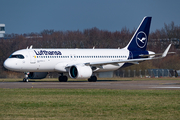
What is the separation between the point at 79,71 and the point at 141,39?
13.4 m

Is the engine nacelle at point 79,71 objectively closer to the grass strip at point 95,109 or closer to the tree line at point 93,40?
the grass strip at point 95,109

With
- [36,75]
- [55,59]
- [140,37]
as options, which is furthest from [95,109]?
[140,37]

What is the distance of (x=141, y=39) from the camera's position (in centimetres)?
4956

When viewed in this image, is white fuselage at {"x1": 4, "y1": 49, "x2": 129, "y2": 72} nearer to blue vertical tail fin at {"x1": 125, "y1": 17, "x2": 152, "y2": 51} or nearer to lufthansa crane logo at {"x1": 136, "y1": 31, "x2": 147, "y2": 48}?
blue vertical tail fin at {"x1": 125, "y1": 17, "x2": 152, "y2": 51}

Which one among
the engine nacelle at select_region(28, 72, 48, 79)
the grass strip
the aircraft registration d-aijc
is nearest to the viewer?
the grass strip

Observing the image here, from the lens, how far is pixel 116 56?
46.9m

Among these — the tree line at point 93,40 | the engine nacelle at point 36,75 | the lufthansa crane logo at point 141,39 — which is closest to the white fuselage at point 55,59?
the engine nacelle at point 36,75

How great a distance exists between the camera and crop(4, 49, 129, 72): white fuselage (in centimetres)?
3978

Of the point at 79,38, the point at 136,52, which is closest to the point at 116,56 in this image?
the point at 136,52

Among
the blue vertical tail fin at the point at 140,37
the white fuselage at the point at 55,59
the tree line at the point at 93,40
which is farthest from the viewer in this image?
the tree line at the point at 93,40

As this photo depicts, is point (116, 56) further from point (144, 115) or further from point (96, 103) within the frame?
point (144, 115)

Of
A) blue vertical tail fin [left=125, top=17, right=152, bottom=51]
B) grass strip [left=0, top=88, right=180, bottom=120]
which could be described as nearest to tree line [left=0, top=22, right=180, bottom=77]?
blue vertical tail fin [left=125, top=17, right=152, bottom=51]

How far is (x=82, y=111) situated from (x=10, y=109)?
327 cm

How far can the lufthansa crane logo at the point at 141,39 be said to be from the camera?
4931 centimetres
